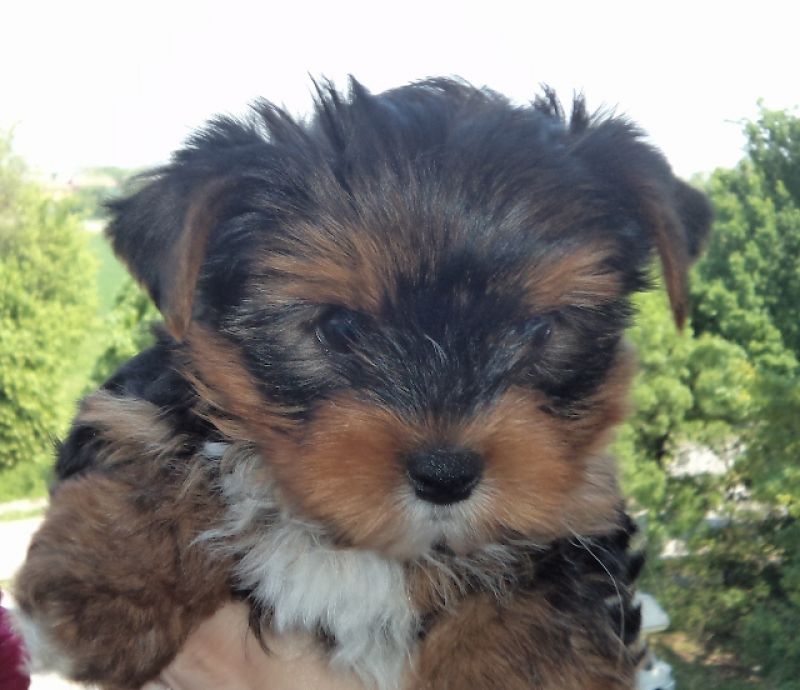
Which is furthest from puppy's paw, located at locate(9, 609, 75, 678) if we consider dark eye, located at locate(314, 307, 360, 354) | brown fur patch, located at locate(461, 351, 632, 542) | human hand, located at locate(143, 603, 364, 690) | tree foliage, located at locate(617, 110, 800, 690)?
tree foliage, located at locate(617, 110, 800, 690)

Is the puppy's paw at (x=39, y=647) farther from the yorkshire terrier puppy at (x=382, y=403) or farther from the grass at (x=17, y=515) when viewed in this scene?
the grass at (x=17, y=515)

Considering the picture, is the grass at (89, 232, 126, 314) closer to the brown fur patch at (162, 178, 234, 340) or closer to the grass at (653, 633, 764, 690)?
the grass at (653, 633, 764, 690)

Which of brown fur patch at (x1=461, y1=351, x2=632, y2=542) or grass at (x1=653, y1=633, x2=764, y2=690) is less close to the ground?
brown fur patch at (x1=461, y1=351, x2=632, y2=542)

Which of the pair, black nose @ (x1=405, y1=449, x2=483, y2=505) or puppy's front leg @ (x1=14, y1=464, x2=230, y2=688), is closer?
black nose @ (x1=405, y1=449, x2=483, y2=505)

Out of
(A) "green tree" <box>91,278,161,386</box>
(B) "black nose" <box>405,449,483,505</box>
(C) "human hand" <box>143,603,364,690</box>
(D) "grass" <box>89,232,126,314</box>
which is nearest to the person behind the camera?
(B) "black nose" <box>405,449,483,505</box>

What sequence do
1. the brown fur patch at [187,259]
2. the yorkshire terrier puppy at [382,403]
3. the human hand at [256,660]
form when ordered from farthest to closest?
1. the human hand at [256,660]
2. the brown fur patch at [187,259]
3. the yorkshire terrier puppy at [382,403]

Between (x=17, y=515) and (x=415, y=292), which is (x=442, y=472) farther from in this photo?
(x=17, y=515)

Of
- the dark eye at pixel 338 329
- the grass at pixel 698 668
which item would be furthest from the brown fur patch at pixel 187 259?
the grass at pixel 698 668
